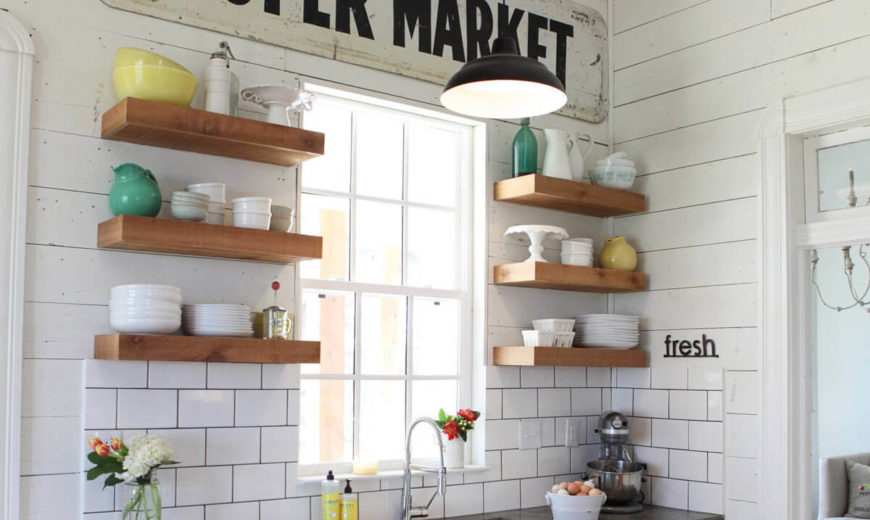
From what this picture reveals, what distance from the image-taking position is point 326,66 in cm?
362

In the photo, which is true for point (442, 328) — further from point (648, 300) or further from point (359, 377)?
point (648, 300)

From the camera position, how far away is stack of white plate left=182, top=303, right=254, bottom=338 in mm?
3084

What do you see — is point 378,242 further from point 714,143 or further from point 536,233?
point 714,143

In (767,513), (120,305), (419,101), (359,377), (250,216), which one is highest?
(419,101)

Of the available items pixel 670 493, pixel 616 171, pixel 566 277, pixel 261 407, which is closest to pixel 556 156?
pixel 616 171

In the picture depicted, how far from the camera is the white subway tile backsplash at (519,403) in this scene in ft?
13.3

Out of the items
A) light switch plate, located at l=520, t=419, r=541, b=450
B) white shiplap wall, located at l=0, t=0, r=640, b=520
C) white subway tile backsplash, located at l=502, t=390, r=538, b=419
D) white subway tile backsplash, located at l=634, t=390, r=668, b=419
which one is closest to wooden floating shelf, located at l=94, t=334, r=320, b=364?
white shiplap wall, located at l=0, t=0, r=640, b=520

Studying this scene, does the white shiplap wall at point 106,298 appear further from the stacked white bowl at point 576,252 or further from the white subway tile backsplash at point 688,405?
the white subway tile backsplash at point 688,405

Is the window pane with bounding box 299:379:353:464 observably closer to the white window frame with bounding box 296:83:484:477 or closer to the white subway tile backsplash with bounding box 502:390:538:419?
the white window frame with bounding box 296:83:484:477

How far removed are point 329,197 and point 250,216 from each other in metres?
0.63

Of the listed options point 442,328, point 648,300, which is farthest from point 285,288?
point 648,300

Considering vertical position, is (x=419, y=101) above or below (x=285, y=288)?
above

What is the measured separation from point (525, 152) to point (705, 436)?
4.73 ft

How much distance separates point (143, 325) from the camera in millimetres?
2939
